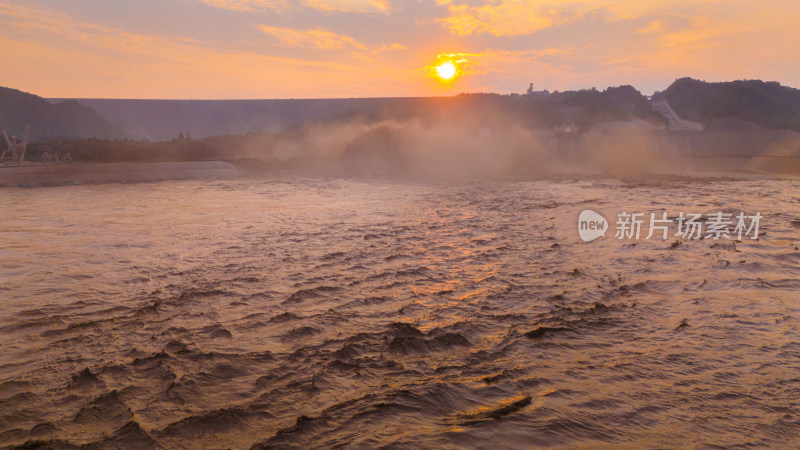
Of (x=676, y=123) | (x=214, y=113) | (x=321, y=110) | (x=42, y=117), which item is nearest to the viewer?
(x=676, y=123)

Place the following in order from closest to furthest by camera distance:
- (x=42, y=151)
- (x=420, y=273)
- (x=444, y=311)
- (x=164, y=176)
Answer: (x=444, y=311) < (x=420, y=273) < (x=164, y=176) < (x=42, y=151)

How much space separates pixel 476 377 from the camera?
180 inches

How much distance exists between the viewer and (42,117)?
52.8 m

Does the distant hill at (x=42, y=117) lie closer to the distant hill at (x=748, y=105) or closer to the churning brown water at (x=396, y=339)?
the churning brown water at (x=396, y=339)

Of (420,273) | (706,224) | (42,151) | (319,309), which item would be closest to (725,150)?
(706,224)

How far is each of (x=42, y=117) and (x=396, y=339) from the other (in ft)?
209

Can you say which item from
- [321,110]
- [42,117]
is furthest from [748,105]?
[42,117]

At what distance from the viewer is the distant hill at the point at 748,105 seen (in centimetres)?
4597

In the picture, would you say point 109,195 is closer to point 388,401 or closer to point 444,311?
point 444,311

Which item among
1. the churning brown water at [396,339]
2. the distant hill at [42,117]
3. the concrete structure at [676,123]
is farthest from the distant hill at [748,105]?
the distant hill at [42,117]

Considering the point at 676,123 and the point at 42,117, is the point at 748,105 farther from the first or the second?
the point at 42,117

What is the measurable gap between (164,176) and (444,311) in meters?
28.1

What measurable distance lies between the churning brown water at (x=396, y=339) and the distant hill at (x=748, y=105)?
4313 cm

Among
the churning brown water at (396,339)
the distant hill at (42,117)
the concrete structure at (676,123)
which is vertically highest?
the concrete structure at (676,123)
